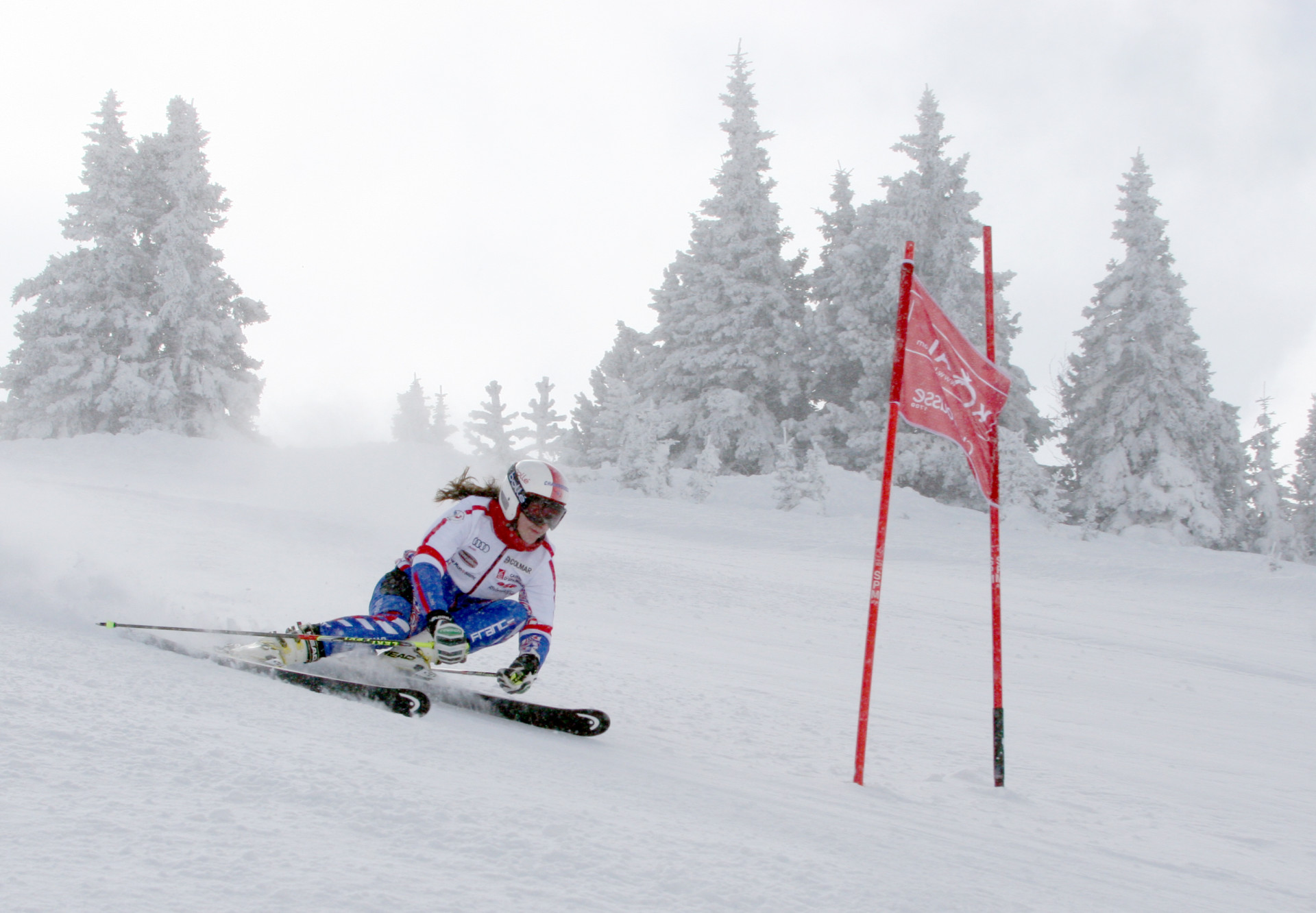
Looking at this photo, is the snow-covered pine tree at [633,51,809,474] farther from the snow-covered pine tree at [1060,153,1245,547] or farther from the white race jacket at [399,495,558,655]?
the white race jacket at [399,495,558,655]

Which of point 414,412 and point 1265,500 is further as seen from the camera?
point 414,412

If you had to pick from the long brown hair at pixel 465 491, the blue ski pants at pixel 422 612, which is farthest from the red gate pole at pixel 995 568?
the long brown hair at pixel 465 491

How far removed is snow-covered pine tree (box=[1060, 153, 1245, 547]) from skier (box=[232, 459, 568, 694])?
27612mm

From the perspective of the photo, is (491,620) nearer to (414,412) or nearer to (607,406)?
(607,406)

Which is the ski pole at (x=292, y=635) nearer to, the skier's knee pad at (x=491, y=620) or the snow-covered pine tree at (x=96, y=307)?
the skier's knee pad at (x=491, y=620)

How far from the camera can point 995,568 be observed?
5676 millimetres

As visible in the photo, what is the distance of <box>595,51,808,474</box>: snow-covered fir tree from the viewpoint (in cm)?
3462

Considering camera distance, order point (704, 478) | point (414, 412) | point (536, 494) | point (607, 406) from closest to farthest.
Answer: point (536, 494) < point (704, 478) < point (607, 406) < point (414, 412)

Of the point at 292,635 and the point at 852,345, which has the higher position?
the point at 852,345

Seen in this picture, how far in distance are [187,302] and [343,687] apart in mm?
31585

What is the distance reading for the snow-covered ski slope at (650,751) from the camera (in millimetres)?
2170

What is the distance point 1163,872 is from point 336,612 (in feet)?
22.0

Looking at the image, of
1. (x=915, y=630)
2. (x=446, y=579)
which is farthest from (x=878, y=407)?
(x=446, y=579)

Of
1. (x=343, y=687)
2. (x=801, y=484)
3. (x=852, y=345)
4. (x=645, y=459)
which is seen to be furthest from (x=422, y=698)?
(x=852, y=345)
